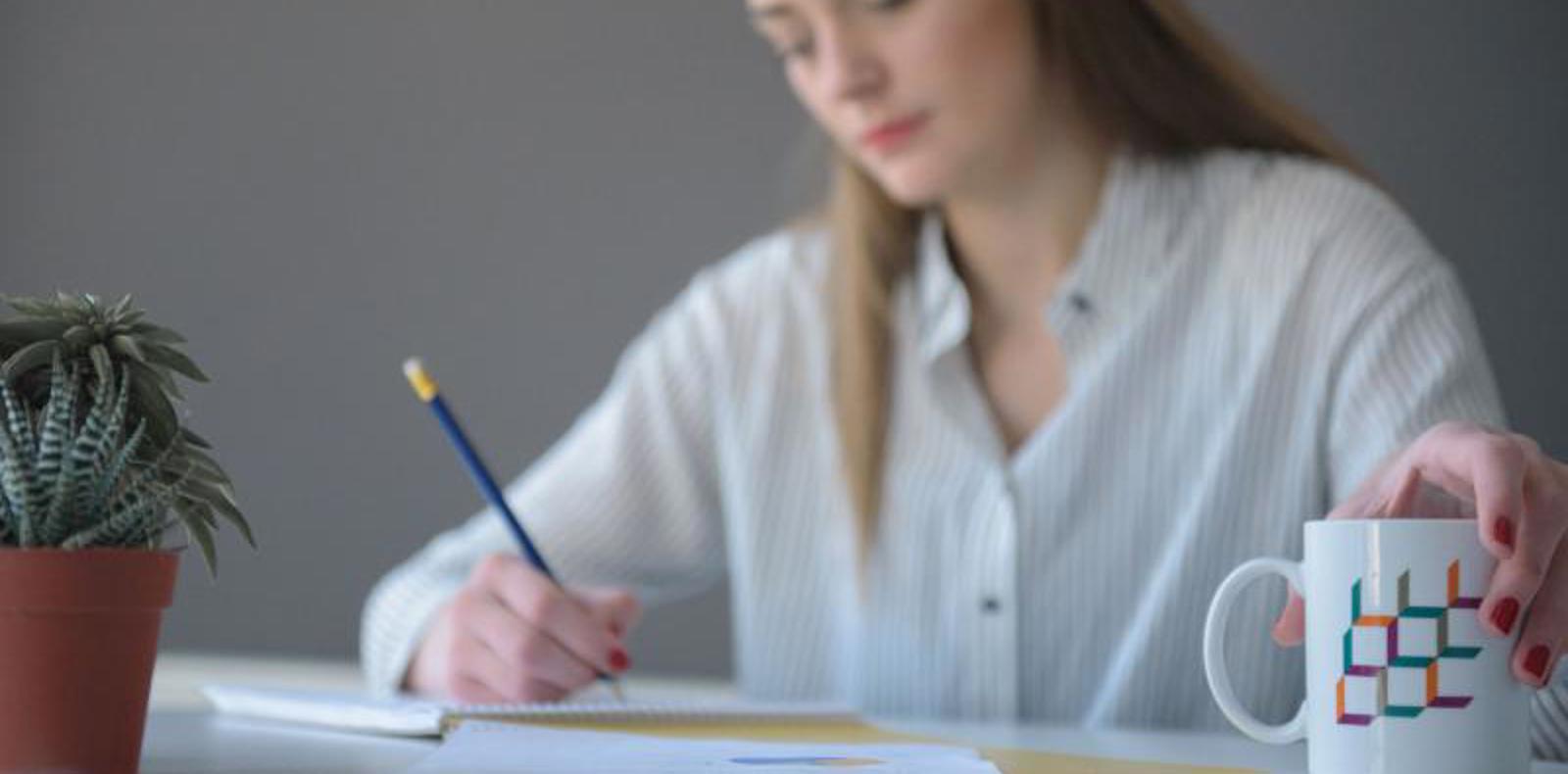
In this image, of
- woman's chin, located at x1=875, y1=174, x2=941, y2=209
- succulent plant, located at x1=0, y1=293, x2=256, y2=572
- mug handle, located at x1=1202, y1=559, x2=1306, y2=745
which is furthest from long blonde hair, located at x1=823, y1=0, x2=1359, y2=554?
succulent plant, located at x1=0, y1=293, x2=256, y2=572

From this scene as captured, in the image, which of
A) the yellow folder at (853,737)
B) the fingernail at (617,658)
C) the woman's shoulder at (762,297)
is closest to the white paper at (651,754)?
the yellow folder at (853,737)

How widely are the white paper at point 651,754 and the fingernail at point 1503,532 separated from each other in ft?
0.70

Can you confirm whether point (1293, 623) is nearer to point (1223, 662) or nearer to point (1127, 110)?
point (1223, 662)

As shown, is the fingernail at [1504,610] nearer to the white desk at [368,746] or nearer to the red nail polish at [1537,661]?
the red nail polish at [1537,661]

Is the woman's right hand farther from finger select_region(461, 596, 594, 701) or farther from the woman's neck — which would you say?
the woman's neck

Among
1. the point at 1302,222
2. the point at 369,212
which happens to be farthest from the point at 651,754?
the point at 369,212

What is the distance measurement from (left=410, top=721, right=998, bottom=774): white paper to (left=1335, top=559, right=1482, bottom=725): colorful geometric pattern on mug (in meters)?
0.16

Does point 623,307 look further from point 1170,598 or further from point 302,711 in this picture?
point 302,711

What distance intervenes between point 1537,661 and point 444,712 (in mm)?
503

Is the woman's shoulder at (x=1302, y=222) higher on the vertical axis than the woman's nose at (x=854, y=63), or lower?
lower

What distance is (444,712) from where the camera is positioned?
0.85m

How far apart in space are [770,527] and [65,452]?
1015 mm

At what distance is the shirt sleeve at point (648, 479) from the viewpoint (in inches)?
60.9

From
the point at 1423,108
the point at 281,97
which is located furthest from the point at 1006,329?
the point at 281,97
